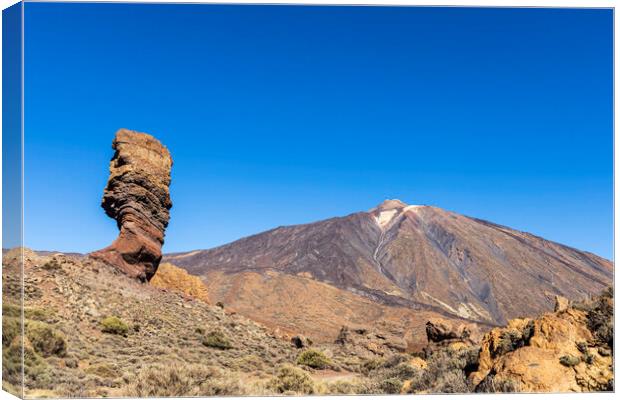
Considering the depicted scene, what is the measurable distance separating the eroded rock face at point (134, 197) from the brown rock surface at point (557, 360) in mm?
19904

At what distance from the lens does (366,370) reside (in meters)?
24.2

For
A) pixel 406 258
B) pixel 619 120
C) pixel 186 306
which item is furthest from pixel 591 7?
pixel 406 258

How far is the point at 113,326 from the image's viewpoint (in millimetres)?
21141

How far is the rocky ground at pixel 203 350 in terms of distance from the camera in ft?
33.8

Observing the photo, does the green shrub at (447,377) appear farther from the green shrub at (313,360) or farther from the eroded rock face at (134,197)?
the eroded rock face at (134,197)

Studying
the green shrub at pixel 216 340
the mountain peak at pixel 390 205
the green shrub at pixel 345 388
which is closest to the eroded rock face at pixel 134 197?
the green shrub at pixel 216 340

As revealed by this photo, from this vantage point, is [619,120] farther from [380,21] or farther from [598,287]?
[598,287]

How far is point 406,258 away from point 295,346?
277 ft

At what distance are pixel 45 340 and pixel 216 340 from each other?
33.3 ft

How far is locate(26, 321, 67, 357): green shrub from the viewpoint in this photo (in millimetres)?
13633

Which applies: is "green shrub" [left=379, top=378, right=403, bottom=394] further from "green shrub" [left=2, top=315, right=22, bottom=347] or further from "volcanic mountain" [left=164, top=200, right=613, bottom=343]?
"volcanic mountain" [left=164, top=200, right=613, bottom=343]

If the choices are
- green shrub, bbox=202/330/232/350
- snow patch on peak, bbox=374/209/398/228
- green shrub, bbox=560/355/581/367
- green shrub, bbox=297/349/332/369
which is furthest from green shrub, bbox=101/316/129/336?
snow patch on peak, bbox=374/209/398/228

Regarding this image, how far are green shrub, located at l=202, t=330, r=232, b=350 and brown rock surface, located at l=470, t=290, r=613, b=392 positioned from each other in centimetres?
1402

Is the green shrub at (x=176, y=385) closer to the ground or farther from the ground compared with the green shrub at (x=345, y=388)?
farther from the ground
